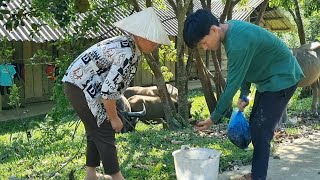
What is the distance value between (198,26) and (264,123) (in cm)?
104

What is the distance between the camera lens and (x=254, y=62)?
3887 millimetres

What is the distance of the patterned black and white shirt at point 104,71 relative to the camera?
12.1 feet

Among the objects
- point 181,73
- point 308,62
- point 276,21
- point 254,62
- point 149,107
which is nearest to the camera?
point 254,62

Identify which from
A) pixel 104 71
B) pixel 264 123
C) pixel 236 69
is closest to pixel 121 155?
pixel 104 71

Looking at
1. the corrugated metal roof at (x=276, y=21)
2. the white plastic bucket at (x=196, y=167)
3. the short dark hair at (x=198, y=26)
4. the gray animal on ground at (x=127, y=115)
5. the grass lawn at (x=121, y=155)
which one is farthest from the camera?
the corrugated metal roof at (x=276, y=21)

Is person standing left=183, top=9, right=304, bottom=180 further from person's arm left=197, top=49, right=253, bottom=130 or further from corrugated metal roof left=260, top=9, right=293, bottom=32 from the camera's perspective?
corrugated metal roof left=260, top=9, right=293, bottom=32

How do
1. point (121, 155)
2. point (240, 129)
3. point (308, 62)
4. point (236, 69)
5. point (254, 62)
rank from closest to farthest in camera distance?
point (236, 69), point (254, 62), point (240, 129), point (121, 155), point (308, 62)

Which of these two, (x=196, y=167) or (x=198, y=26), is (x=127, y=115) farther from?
(x=198, y=26)

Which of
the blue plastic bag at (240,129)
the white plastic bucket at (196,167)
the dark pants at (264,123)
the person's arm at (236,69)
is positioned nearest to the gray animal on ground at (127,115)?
the blue plastic bag at (240,129)

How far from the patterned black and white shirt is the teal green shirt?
0.74m

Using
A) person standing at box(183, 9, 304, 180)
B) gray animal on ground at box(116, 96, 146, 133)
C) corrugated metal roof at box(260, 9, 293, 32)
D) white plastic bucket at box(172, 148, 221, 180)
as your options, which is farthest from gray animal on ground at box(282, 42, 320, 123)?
corrugated metal roof at box(260, 9, 293, 32)

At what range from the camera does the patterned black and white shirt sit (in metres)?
3.68

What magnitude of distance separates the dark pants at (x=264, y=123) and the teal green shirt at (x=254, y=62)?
7 centimetres

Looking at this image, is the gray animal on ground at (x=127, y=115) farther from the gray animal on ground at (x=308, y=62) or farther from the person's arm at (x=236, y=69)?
the person's arm at (x=236, y=69)
